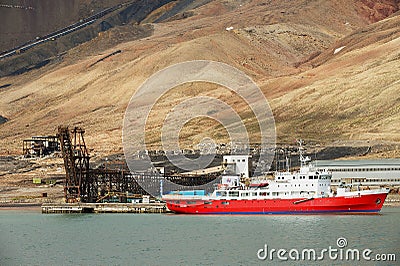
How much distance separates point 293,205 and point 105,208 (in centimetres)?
2373

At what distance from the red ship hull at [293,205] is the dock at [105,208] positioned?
269 inches

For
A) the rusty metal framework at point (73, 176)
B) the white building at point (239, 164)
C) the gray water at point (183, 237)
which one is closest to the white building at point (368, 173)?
the white building at point (239, 164)

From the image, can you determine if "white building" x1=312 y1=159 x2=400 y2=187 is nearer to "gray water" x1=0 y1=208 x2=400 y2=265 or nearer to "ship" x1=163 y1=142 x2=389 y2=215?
"gray water" x1=0 y1=208 x2=400 y2=265

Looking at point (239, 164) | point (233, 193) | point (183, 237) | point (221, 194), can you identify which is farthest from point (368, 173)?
point (183, 237)

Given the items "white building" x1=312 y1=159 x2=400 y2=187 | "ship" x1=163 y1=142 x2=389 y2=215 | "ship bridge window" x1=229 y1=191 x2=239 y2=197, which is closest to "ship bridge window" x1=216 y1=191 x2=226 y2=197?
"ship" x1=163 y1=142 x2=389 y2=215

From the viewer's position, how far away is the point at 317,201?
4168 inches

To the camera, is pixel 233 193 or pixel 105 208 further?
pixel 105 208

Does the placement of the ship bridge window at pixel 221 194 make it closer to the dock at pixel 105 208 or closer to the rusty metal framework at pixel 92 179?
the dock at pixel 105 208

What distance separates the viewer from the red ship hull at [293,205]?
346 feet

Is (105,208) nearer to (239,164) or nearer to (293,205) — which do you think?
(239,164)

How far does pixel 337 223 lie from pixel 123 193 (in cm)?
3847

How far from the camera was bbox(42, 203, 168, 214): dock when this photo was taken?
119m

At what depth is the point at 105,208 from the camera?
12081 cm

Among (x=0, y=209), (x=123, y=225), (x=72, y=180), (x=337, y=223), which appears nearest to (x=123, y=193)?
(x=72, y=180)
